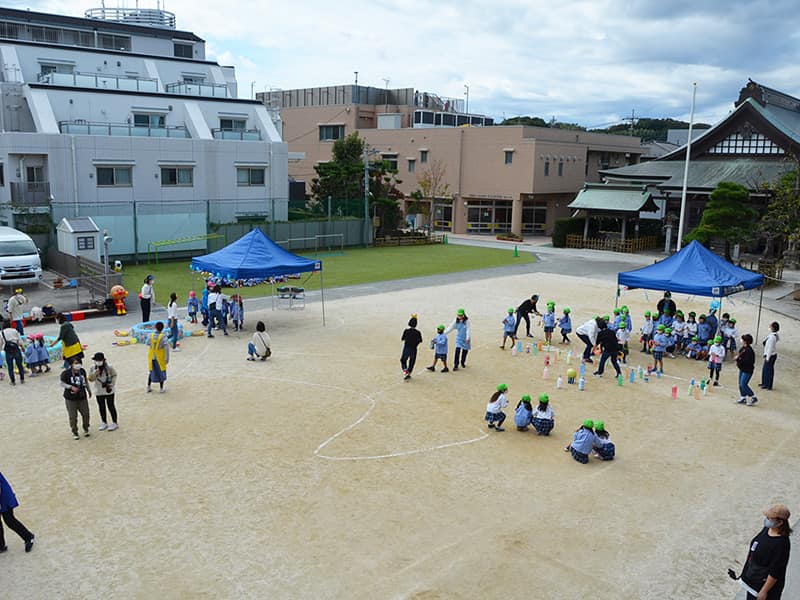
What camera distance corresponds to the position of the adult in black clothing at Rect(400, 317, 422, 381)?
15961 millimetres

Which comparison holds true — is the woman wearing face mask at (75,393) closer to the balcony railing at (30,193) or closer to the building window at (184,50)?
the balcony railing at (30,193)

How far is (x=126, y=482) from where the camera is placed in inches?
417

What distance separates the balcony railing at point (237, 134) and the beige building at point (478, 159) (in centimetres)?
1019

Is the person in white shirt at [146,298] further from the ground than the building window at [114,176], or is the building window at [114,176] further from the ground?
the building window at [114,176]

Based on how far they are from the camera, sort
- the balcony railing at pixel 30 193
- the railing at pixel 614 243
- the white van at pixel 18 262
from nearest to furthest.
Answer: the white van at pixel 18 262
the balcony railing at pixel 30 193
the railing at pixel 614 243

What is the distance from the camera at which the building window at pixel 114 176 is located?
34.2m

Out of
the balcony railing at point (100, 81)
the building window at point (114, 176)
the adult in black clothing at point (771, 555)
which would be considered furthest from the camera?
the balcony railing at point (100, 81)

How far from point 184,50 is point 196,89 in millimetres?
14620

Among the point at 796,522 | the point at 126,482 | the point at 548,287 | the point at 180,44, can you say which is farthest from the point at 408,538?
the point at 180,44

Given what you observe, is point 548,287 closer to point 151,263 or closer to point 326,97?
point 151,263

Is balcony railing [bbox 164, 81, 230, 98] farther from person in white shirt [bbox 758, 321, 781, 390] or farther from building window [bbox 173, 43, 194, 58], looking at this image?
person in white shirt [bbox 758, 321, 781, 390]

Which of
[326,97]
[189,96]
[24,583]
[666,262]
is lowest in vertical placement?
[24,583]

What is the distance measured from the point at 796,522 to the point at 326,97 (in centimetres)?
6764

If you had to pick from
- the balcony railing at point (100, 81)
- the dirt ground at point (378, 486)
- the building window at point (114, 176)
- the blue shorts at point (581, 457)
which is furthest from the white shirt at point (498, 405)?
the balcony railing at point (100, 81)
